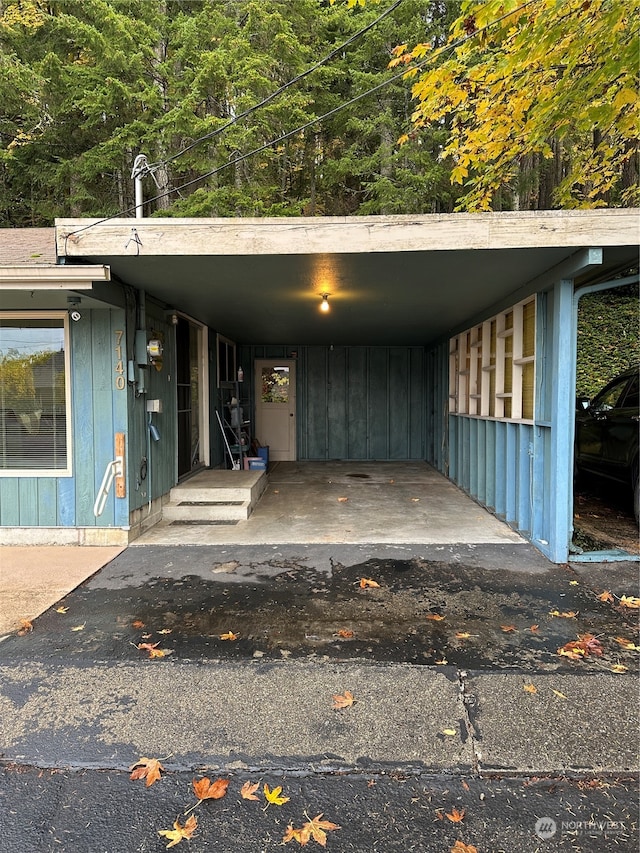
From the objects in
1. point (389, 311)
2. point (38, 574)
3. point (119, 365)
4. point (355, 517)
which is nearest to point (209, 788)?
point (38, 574)

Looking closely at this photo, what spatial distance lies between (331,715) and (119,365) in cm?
352

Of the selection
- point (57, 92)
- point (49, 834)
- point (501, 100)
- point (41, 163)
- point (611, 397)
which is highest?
point (57, 92)

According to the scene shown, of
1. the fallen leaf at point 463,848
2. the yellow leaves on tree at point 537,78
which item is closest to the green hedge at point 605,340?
the yellow leaves on tree at point 537,78

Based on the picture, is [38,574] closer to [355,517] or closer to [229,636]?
[229,636]

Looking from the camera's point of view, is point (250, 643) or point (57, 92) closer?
point (250, 643)

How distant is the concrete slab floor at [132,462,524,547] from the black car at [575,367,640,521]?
142cm

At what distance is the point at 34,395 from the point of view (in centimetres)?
453

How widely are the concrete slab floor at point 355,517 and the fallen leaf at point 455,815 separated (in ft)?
9.64

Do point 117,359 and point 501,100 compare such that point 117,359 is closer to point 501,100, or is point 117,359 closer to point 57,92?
point 501,100

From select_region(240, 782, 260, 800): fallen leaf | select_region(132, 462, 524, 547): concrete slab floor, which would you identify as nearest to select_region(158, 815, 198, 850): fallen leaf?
select_region(240, 782, 260, 800): fallen leaf

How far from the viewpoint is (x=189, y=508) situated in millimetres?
5535

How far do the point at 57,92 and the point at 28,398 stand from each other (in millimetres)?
8542

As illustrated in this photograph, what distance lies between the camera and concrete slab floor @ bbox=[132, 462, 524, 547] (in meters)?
4.71

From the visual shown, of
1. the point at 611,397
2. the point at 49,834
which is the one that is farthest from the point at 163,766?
the point at 611,397
